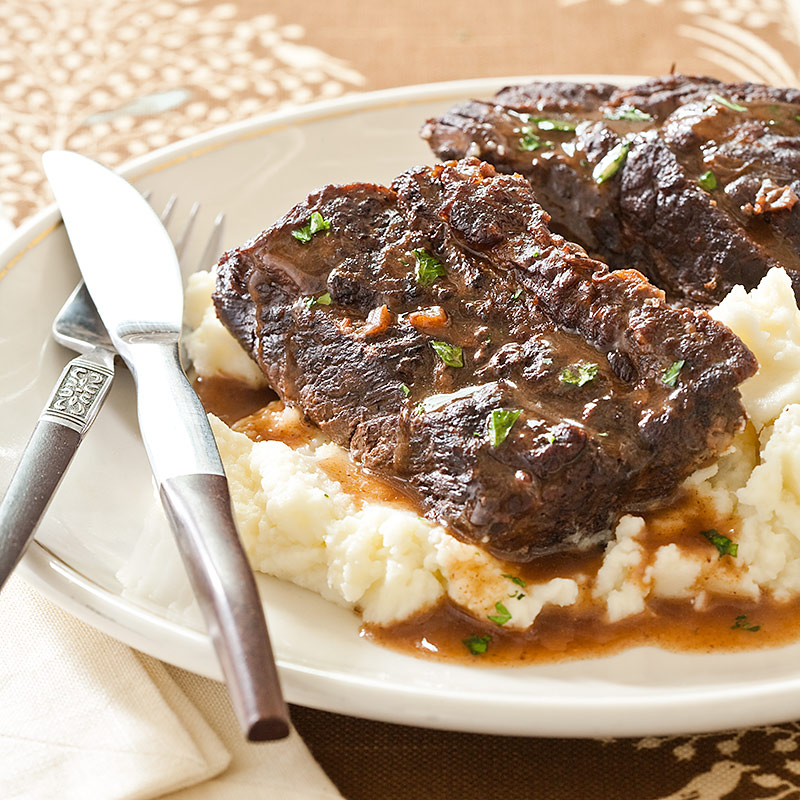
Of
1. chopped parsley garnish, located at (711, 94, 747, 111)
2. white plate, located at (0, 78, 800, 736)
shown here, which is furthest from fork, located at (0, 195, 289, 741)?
chopped parsley garnish, located at (711, 94, 747, 111)

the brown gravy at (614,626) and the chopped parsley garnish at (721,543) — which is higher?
the chopped parsley garnish at (721,543)

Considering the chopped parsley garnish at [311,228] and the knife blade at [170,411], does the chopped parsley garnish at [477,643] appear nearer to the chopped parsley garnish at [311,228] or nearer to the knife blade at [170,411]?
the knife blade at [170,411]

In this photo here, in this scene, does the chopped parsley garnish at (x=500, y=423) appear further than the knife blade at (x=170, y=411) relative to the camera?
Yes

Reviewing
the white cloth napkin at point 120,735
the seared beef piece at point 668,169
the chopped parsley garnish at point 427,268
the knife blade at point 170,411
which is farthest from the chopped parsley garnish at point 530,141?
the white cloth napkin at point 120,735

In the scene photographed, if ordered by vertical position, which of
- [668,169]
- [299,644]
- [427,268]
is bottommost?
[299,644]

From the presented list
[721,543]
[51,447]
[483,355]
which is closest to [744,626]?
[721,543]

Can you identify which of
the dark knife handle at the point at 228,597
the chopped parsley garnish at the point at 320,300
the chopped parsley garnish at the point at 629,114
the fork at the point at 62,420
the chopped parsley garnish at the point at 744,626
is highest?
the chopped parsley garnish at the point at 629,114

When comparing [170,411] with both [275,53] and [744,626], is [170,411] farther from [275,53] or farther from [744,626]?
[275,53]
